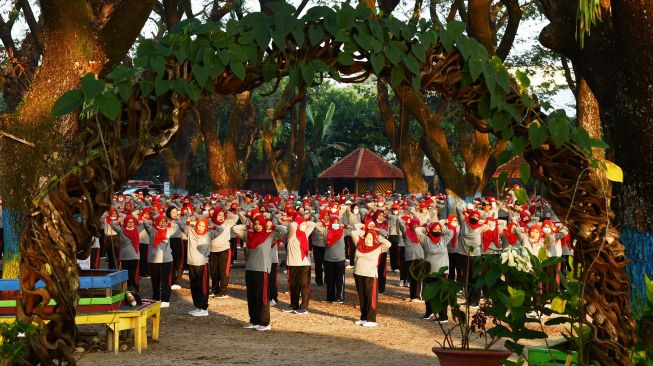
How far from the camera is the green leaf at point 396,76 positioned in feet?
19.0

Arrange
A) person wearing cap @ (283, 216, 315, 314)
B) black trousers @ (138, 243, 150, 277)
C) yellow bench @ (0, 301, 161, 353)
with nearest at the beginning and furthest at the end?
1. yellow bench @ (0, 301, 161, 353)
2. person wearing cap @ (283, 216, 315, 314)
3. black trousers @ (138, 243, 150, 277)

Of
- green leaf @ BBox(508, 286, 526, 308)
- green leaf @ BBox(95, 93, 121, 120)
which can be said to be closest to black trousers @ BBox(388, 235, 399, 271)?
green leaf @ BBox(508, 286, 526, 308)

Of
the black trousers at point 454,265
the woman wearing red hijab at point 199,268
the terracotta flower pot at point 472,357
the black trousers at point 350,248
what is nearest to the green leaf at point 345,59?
the terracotta flower pot at point 472,357

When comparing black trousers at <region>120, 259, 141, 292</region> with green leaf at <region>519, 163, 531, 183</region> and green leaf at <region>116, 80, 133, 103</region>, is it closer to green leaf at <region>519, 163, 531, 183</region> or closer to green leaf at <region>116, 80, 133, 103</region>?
green leaf at <region>519, 163, 531, 183</region>

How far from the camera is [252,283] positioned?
16094mm

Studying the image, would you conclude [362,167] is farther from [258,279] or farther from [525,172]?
[525,172]

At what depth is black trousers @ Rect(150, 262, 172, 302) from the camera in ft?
60.4

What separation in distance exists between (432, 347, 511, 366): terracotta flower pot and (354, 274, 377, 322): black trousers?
9152mm

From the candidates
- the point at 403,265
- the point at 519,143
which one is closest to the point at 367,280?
the point at 403,265

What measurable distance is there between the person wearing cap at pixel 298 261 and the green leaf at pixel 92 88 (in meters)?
12.8

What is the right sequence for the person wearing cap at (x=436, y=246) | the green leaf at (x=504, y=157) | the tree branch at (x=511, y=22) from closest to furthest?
the green leaf at (x=504, y=157) → the person wearing cap at (x=436, y=246) → the tree branch at (x=511, y=22)

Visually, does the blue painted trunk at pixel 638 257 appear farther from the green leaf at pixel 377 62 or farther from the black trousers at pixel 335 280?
Answer: the black trousers at pixel 335 280

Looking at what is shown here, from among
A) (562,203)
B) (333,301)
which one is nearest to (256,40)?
(562,203)

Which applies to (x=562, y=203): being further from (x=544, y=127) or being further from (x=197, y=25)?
(x=197, y=25)
